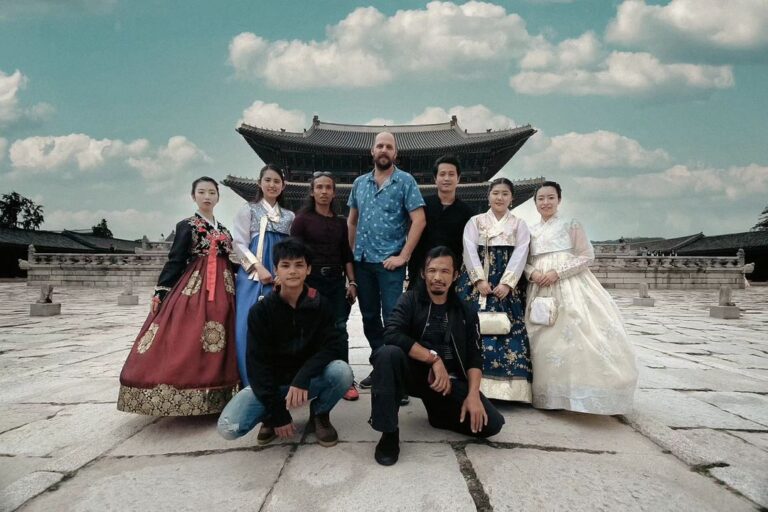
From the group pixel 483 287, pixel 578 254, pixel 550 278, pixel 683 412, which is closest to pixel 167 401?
pixel 483 287

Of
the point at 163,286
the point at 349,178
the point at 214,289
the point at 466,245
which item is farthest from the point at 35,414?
the point at 349,178

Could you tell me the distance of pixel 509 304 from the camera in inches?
113

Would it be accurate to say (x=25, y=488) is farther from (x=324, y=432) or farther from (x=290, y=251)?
(x=290, y=251)

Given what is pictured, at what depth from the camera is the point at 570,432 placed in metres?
2.28

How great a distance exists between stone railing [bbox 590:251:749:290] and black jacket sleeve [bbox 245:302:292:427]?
16743 millimetres

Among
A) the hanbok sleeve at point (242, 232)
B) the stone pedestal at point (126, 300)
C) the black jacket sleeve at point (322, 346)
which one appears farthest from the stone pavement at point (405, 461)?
the stone pedestal at point (126, 300)

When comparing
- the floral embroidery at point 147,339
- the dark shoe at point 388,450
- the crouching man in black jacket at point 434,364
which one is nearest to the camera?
the dark shoe at point 388,450

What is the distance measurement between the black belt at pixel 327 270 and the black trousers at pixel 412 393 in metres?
1.04

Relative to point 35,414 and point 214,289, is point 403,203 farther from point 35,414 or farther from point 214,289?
point 35,414

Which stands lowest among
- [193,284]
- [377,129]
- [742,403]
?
[742,403]

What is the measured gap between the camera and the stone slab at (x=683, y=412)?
97.0 inches

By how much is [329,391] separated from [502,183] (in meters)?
1.95

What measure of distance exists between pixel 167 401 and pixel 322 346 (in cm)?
101

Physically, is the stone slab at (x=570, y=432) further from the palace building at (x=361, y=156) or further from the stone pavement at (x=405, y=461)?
the palace building at (x=361, y=156)
